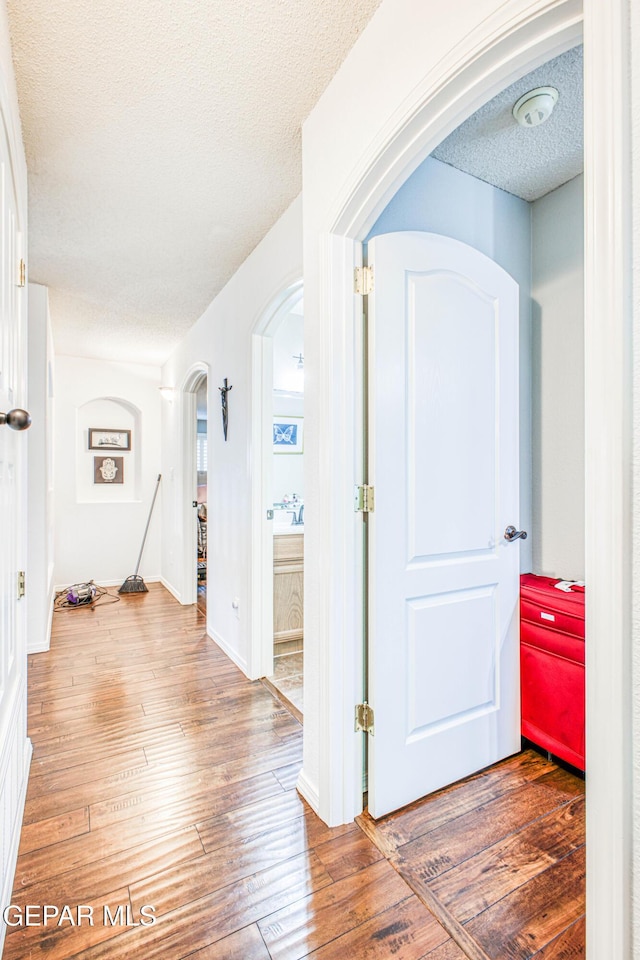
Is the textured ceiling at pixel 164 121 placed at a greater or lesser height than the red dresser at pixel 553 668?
greater

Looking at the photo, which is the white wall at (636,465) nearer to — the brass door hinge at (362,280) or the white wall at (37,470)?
the brass door hinge at (362,280)

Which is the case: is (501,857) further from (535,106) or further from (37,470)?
(37,470)

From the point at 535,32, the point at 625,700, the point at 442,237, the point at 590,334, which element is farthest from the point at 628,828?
the point at 442,237

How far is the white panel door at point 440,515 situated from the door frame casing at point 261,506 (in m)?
1.32

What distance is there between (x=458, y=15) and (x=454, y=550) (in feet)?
5.03

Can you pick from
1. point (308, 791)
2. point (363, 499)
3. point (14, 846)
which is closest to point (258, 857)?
point (308, 791)

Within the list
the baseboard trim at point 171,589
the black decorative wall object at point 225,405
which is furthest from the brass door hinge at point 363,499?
the baseboard trim at point 171,589

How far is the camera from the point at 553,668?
75.0 inches

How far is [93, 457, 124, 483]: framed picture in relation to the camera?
5.39m

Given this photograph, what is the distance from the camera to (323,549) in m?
1.64

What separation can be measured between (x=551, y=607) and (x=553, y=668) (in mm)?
252

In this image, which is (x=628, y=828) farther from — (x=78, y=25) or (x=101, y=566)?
(x=101, y=566)

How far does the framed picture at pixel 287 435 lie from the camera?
4246 mm

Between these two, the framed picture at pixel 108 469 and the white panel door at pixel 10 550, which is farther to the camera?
the framed picture at pixel 108 469
